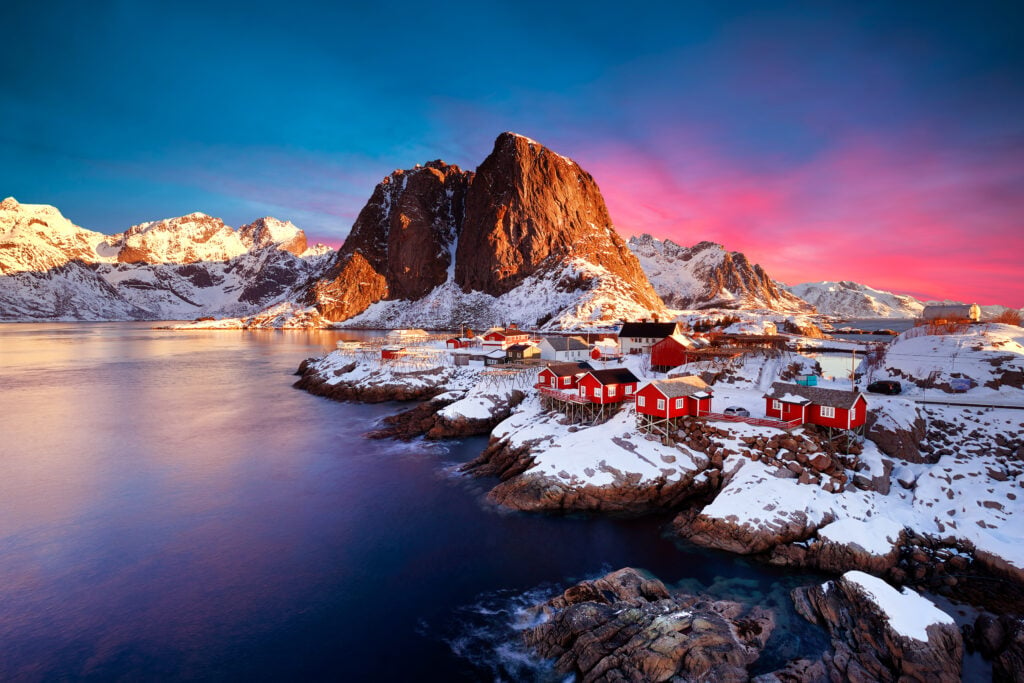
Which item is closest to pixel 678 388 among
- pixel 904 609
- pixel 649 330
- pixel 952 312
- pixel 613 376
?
pixel 613 376

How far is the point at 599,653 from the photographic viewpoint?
15266 millimetres

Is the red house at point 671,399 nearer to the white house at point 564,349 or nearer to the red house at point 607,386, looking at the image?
the red house at point 607,386

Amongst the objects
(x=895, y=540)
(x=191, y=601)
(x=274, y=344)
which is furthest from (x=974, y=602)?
(x=274, y=344)

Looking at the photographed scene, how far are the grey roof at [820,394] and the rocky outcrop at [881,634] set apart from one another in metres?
15.2

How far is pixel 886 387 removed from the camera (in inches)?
1528

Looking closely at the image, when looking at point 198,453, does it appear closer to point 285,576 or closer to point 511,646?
point 285,576

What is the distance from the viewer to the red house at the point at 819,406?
3019 cm

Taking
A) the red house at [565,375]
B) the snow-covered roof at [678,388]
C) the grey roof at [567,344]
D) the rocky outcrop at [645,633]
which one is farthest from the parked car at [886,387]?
the grey roof at [567,344]

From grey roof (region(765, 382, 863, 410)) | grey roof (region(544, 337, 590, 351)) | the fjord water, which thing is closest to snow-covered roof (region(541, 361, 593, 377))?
the fjord water

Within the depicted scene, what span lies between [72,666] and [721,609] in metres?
23.3

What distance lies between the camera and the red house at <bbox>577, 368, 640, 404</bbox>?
39.6 metres

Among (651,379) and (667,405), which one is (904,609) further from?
(651,379)

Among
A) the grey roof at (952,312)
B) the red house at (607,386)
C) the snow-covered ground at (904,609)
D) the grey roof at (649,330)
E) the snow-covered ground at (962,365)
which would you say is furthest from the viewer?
the grey roof at (649,330)

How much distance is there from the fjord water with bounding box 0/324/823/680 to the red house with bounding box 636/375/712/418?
10063 mm
